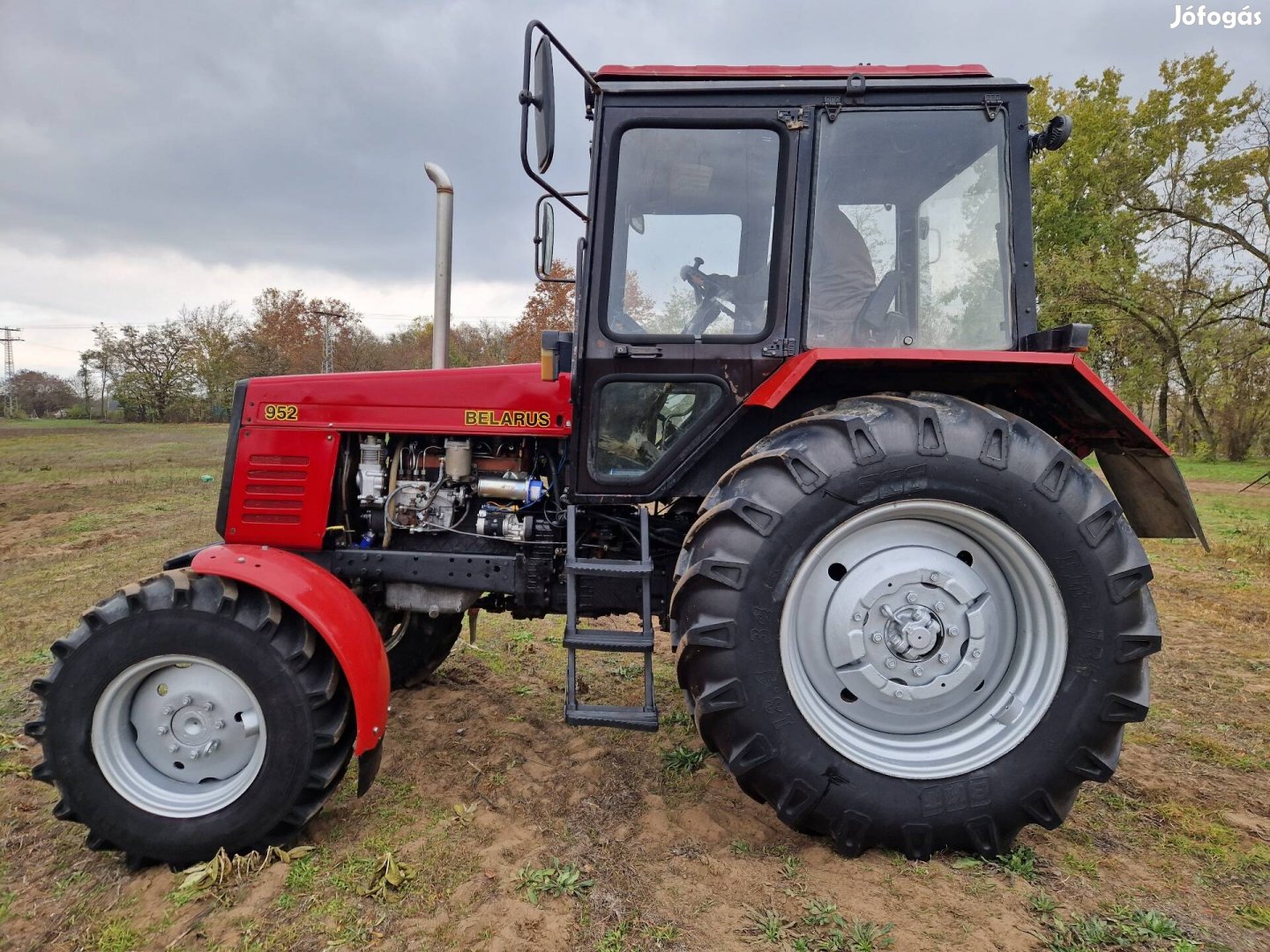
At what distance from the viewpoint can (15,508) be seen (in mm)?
9133

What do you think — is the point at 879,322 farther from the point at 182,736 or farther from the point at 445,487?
the point at 182,736

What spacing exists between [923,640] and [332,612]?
184cm

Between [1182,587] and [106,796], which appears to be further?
[1182,587]

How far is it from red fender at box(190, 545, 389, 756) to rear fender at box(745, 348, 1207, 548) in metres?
1.48

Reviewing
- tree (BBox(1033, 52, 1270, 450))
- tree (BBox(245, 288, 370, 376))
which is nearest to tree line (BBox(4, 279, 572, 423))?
tree (BBox(245, 288, 370, 376))

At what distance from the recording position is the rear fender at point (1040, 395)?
2234 millimetres

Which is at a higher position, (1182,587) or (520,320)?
(520,320)

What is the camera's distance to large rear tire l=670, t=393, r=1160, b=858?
2.10 m

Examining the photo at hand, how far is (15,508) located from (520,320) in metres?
13.3

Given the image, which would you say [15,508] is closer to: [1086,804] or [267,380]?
[267,380]

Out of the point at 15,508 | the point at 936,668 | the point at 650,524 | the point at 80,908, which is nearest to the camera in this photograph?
the point at 80,908

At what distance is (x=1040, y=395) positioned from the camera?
2508 millimetres

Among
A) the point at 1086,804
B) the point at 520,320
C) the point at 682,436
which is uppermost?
the point at 520,320

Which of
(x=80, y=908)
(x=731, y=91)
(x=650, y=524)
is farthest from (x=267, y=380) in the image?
(x=731, y=91)
